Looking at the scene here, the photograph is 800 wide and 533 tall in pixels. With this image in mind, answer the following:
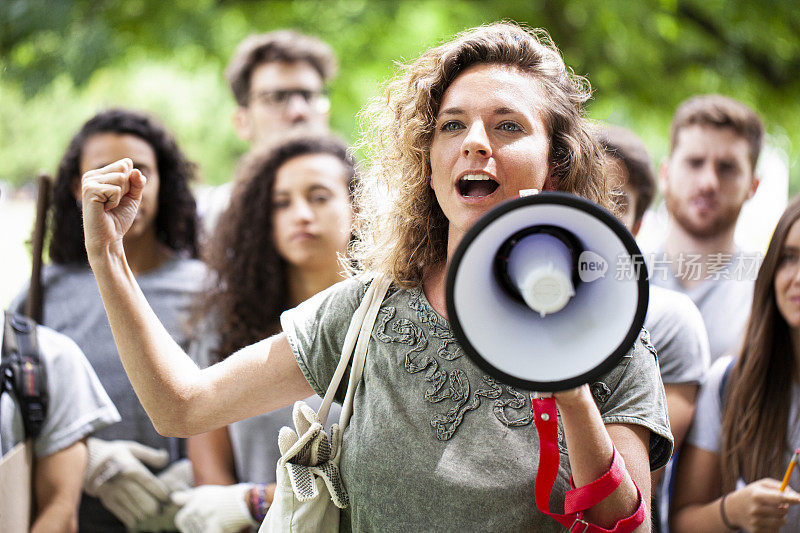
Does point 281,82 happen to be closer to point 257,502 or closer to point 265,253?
point 265,253

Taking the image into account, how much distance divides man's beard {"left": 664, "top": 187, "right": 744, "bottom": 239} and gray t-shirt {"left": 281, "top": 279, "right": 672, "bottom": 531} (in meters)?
1.77

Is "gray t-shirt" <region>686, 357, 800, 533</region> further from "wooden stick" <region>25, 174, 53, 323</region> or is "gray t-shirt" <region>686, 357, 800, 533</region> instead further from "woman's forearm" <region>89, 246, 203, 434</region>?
"wooden stick" <region>25, 174, 53, 323</region>

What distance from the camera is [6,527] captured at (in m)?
2.22

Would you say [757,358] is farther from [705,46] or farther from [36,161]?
[36,161]

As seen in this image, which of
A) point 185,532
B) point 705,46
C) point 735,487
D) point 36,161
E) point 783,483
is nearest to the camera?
point 783,483

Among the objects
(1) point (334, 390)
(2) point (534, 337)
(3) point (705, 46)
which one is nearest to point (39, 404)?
(1) point (334, 390)

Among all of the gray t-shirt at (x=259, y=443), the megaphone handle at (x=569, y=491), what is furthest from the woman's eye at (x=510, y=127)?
the gray t-shirt at (x=259, y=443)

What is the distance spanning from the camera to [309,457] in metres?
1.75

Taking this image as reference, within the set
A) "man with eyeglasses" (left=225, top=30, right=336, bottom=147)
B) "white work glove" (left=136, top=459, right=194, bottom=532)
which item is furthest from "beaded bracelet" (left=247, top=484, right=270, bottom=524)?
"man with eyeglasses" (left=225, top=30, right=336, bottom=147)

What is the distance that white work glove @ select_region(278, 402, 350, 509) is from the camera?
1720 mm

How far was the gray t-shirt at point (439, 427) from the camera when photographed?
160 cm

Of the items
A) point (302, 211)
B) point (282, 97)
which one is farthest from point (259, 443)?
point (282, 97)

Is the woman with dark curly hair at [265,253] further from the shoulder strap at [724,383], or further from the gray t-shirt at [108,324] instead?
the shoulder strap at [724,383]

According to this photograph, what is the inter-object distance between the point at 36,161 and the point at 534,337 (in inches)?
638
